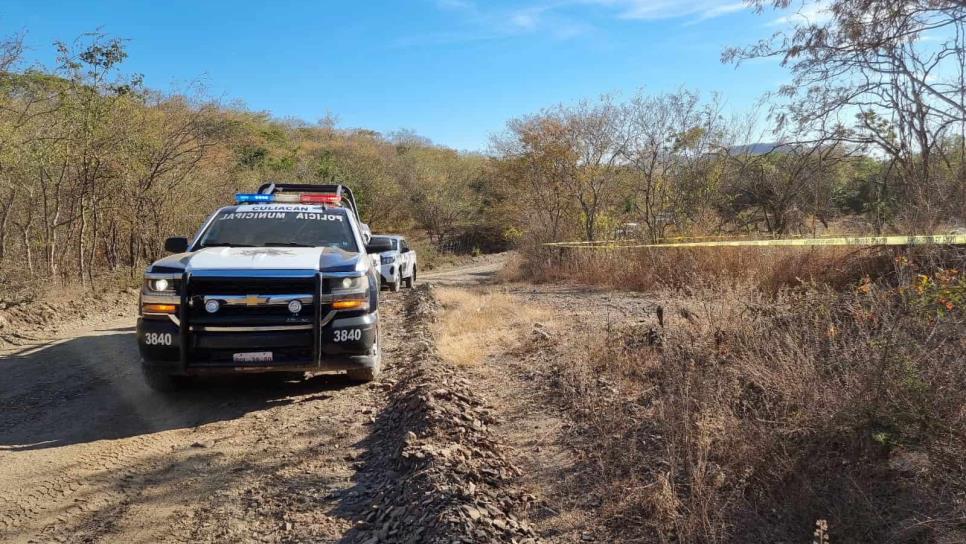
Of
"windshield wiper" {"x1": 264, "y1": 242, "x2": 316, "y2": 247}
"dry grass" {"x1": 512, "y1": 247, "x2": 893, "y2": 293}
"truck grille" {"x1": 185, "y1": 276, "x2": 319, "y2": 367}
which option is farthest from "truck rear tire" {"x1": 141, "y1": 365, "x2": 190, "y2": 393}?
"dry grass" {"x1": 512, "y1": 247, "x2": 893, "y2": 293}

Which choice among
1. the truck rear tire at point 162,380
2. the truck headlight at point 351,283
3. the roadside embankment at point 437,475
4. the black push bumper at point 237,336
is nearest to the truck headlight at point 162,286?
the black push bumper at point 237,336

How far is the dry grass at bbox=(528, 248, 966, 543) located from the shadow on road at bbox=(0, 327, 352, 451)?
3.18 m

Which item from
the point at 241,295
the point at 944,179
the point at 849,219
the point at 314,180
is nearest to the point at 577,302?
the point at 849,219

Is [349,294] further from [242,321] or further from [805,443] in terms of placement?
[805,443]

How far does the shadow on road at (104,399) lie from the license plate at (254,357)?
21.8 inches

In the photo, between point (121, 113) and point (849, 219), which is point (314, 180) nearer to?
point (121, 113)

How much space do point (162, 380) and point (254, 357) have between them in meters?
1.15

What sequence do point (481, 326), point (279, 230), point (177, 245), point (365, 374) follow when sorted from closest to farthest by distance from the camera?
1. point (365, 374)
2. point (177, 245)
3. point (279, 230)
4. point (481, 326)

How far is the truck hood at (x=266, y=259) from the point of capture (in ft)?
17.4

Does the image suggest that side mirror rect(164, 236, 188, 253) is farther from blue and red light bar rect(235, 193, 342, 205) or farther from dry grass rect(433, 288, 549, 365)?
dry grass rect(433, 288, 549, 365)

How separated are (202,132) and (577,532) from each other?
52.0ft

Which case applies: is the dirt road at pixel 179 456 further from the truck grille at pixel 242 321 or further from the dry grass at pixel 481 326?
the dry grass at pixel 481 326

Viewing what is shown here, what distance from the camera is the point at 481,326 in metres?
9.45

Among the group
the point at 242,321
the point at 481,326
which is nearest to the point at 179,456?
the point at 242,321
